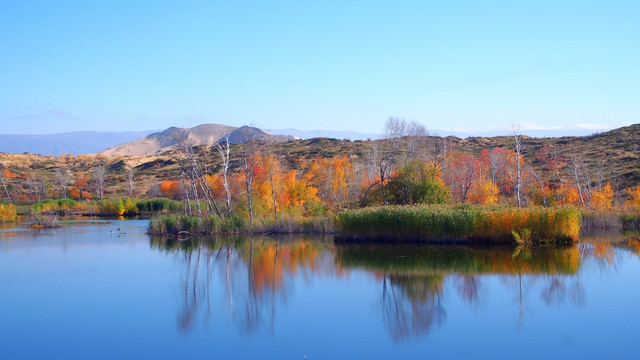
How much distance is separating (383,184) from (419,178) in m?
2.69

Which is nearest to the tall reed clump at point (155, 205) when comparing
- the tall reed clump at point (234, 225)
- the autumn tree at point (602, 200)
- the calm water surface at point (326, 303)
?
the tall reed clump at point (234, 225)

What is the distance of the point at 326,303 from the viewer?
15.2 metres

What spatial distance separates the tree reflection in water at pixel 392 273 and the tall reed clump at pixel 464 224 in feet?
2.30

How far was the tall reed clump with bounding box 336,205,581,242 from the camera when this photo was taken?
23.5 meters

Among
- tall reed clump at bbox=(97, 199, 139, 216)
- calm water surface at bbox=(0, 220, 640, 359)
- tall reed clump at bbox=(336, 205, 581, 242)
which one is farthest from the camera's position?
tall reed clump at bbox=(97, 199, 139, 216)

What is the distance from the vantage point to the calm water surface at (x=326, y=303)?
11.6m

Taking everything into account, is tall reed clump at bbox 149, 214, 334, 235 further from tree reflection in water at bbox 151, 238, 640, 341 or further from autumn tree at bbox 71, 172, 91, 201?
autumn tree at bbox 71, 172, 91, 201

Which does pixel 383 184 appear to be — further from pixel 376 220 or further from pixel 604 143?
pixel 604 143

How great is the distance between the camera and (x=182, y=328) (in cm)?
1324

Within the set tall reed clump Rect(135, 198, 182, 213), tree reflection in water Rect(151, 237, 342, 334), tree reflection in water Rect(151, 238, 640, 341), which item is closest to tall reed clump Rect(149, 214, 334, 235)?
tree reflection in water Rect(151, 237, 342, 334)

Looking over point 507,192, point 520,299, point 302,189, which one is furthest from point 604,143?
point 520,299

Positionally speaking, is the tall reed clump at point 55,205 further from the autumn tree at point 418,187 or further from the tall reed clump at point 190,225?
the autumn tree at point 418,187

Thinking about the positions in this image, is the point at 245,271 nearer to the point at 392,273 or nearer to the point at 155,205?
the point at 392,273

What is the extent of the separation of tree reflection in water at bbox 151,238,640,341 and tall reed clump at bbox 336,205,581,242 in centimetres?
70
